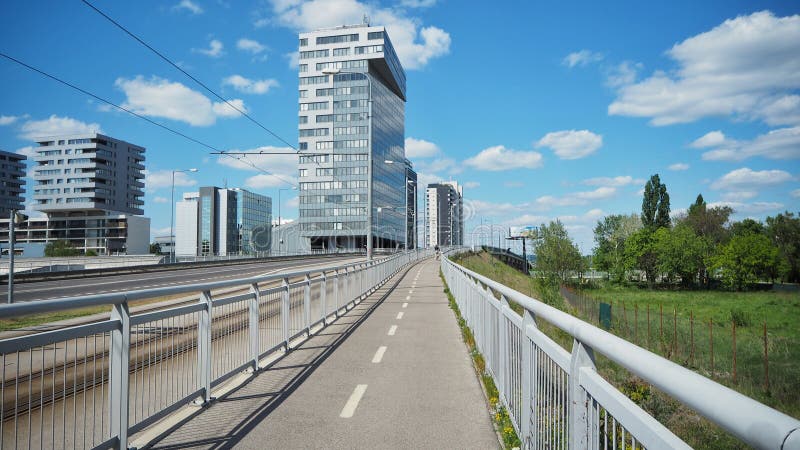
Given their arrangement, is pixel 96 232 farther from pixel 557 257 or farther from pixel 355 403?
pixel 355 403

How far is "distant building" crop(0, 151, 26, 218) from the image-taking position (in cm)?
13088

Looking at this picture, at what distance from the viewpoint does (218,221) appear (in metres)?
155

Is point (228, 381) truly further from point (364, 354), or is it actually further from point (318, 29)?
point (318, 29)

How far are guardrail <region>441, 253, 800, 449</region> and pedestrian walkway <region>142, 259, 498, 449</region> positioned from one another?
87cm

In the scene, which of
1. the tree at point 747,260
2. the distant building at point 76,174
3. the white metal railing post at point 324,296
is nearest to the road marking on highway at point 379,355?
the white metal railing post at point 324,296

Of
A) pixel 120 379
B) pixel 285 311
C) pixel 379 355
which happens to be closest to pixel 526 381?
pixel 120 379

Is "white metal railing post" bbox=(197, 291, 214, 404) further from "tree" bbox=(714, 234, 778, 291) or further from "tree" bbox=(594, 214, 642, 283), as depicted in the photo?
"tree" bbox=(594, 214, 642, 283)

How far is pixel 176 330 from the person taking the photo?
591 centimetres

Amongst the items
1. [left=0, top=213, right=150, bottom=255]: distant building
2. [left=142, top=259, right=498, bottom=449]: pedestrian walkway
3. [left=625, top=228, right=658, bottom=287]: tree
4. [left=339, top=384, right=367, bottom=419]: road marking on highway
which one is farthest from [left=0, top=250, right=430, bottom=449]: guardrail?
[left=0, top=213, right=150, bottom=255]: distant building

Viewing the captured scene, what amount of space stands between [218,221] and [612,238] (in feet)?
354

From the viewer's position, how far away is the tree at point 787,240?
75438 mm

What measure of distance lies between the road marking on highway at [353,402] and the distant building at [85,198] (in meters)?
120

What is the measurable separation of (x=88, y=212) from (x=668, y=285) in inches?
4734

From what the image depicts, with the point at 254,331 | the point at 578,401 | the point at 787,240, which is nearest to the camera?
the point at 578,401
